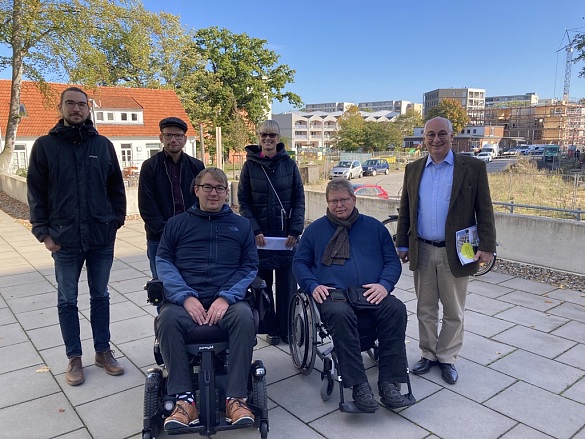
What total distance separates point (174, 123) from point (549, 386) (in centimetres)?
295

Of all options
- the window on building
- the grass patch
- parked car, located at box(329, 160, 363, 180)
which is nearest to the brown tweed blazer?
the grass patch

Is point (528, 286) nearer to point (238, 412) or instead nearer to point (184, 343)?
point (238, 412)

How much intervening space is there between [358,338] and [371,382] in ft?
1.83

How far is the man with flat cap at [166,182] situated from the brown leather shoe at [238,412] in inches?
52.4

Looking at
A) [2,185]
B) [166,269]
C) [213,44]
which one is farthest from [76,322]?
[213,44]

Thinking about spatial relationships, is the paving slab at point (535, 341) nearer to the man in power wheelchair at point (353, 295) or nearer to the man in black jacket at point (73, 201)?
the man in power wheelchair at point (353, 295)

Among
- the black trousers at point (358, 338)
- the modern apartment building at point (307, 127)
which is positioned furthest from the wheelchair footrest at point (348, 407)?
the modern apartment building at point (307, 127)

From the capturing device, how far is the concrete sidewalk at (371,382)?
2.42 m

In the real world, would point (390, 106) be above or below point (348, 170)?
above

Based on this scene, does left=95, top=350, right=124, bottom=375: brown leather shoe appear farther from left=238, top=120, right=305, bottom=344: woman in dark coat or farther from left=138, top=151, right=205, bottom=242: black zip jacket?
left=238, top=120, right=305, bottom=344: woman in dark coat

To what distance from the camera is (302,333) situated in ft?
9.79

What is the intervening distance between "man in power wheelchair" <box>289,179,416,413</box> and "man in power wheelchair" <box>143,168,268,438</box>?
426 millimetres

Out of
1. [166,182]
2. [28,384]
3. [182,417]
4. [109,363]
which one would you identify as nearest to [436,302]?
[182,417]

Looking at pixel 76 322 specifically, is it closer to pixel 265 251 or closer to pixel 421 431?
pixel 265 251
